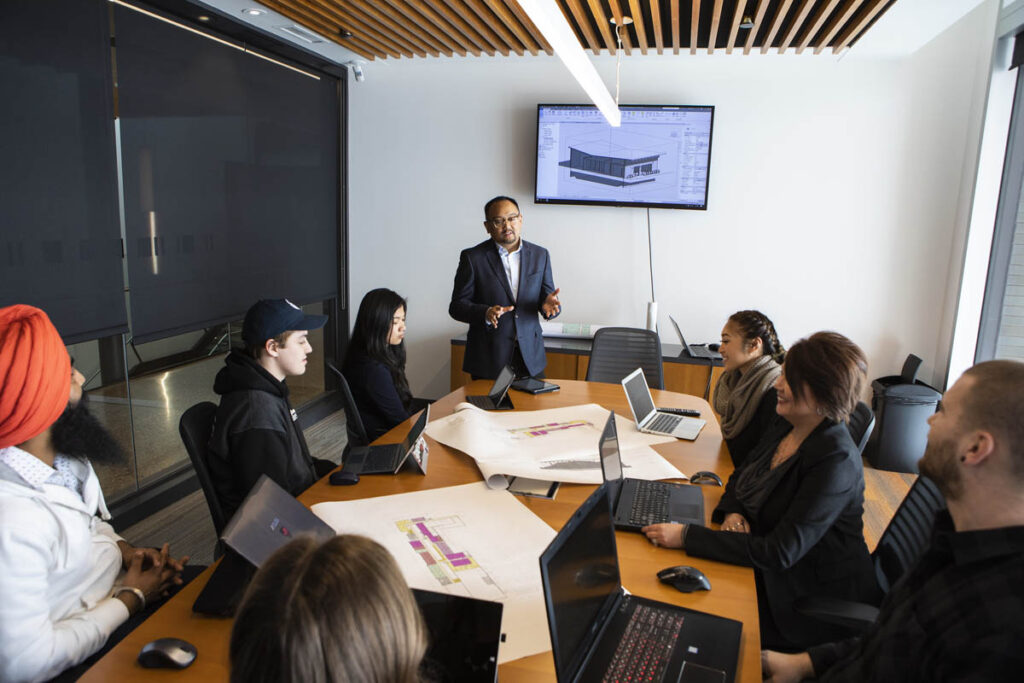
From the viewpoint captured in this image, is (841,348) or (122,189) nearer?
(841,348)

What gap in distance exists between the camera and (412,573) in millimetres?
1652

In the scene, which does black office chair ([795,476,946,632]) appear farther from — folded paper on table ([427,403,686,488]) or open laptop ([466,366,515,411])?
open laptop ([466,366,515,411])

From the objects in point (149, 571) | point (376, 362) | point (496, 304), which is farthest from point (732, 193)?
point (149, 571)

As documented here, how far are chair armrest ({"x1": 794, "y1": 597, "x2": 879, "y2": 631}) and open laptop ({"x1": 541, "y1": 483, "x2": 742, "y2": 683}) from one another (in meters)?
0.32

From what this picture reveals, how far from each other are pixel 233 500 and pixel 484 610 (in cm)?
127

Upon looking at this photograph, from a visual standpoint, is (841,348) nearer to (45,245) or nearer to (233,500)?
(233,500)

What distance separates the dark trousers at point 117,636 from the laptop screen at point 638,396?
5.66ft

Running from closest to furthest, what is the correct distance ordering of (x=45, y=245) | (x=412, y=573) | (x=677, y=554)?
(x=412, y=573)
(x=677, y=554)
(x=45, y=245)

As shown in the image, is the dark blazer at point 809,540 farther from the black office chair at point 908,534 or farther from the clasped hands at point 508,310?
the clasped hands at point 508,310

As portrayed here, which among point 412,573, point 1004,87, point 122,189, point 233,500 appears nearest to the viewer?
point 412,573

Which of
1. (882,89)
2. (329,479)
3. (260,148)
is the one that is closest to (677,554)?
(329,479)

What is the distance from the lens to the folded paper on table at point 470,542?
1522 mm

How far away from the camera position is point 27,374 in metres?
1.57

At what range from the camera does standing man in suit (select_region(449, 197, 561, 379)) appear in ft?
13.4
